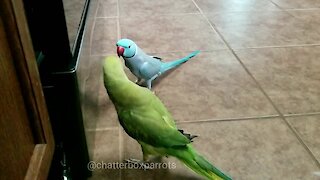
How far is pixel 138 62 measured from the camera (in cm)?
89

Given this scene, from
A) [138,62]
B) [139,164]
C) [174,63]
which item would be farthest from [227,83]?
[139,164]

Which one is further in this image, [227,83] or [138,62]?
[227,83]

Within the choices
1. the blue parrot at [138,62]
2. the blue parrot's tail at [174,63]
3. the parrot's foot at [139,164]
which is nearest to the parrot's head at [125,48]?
the blue parrot at [138,62]

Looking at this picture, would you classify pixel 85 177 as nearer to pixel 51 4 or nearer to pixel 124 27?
pixel 51 4

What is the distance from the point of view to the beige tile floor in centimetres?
73

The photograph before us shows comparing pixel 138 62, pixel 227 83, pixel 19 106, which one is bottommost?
pixel 227 83

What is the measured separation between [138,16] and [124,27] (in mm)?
140

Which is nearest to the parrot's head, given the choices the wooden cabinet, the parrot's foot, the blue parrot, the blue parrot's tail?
the blue parrot

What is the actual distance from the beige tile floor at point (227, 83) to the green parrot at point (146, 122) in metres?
0.07

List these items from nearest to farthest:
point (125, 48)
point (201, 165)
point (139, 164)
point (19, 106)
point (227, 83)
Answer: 1. point (19, 106)
2. point (201, 165)
3. point (139, 164)
4. point (125, 48)
5. point (227, 83)

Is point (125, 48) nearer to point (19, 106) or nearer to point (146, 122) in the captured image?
point (146, 122)

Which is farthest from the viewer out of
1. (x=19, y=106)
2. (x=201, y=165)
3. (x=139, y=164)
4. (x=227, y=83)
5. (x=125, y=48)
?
(x=227, y=83)

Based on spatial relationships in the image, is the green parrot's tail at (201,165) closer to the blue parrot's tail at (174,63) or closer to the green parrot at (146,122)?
the green parrot at (146,122)

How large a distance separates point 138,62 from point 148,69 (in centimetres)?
3
